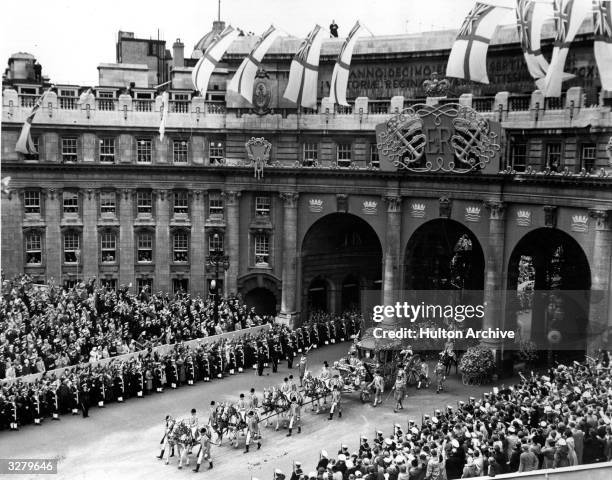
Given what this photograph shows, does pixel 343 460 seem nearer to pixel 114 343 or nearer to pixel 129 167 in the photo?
pixel 114 343

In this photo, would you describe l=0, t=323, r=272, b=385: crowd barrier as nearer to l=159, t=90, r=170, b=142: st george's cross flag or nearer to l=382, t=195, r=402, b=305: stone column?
l=382, t=195, r=402, b=305: stone column

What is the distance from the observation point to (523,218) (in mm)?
44000

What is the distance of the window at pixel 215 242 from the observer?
5512 centimetres

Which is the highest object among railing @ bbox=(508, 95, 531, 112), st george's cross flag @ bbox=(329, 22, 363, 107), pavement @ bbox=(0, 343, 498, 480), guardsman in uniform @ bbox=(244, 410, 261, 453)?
st george's cross flag @ bbox=(329, 22, 363, 107)

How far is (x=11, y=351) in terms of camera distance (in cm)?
3866

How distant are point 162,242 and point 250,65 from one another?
14.2m

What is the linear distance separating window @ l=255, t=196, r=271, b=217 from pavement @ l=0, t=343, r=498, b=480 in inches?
583

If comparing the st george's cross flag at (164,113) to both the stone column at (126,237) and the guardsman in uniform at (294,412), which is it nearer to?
the stone column at (126,237)

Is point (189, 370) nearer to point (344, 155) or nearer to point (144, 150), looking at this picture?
point (344, 155)

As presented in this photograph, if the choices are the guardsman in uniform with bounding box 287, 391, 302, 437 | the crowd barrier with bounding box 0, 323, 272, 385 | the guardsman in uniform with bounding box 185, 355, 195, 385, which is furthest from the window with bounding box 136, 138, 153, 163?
Answer: the guardsman in uniform with bounding box 287, 391, 302, 437

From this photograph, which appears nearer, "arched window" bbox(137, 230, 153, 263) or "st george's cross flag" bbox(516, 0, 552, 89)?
"st george's cross flag" bbox(516, 0, 552, 89)

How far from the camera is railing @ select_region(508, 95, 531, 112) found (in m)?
44.4

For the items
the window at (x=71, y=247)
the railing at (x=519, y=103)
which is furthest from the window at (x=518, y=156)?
the window at (x=71, y=247)

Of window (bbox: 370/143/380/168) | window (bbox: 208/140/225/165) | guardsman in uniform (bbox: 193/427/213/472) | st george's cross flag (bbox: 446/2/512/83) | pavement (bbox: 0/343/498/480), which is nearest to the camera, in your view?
guardsman in uniform (bbox: 193/427/213/472)
